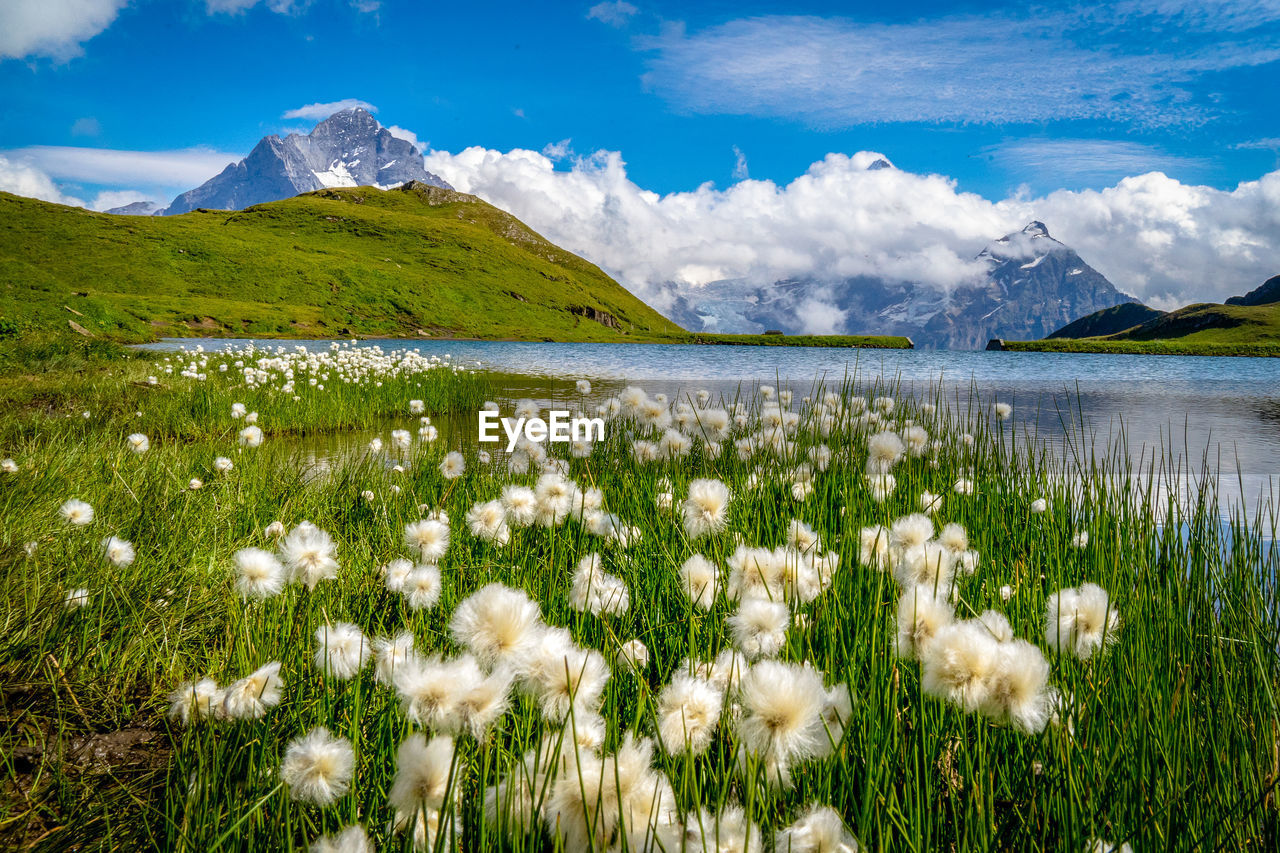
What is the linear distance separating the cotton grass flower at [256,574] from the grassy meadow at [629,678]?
0.01 meters

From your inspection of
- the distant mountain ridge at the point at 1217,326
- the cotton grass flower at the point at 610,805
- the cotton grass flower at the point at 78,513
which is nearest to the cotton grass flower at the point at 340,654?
the cotton grass flower at the point at 610,805

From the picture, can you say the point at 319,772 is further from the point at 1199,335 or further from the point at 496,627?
the point at 1199,335

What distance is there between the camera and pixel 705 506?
245 cm

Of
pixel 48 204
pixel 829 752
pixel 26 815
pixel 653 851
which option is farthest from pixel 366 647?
pixel 48 204

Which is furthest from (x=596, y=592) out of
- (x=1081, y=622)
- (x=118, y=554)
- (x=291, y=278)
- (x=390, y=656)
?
(x=291, y=278)

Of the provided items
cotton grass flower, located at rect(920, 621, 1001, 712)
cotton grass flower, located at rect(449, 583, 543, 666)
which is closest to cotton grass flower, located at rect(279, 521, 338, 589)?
cotton grass flower, located at rect(449, 583, 543, 666)

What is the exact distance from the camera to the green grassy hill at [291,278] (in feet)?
170

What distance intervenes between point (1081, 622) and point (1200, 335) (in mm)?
175571

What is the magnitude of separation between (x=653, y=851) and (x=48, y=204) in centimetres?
13535

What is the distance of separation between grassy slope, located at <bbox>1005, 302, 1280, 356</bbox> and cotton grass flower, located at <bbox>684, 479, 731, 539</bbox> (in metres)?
107

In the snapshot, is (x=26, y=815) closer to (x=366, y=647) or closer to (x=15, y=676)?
(x=15, y=676)

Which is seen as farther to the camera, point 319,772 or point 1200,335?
point 1200,335

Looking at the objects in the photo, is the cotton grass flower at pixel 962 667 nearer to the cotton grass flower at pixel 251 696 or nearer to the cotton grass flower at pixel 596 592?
the cotton grass flower at pixel 596 592

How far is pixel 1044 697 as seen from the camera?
137 centimetres
